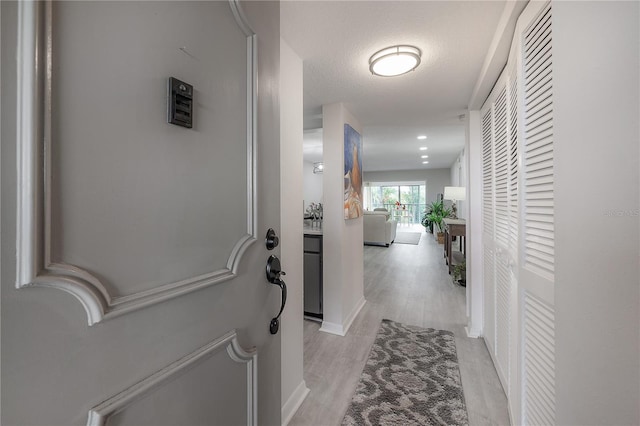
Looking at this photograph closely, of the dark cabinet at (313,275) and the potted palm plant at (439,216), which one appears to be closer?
the dark cabinet at (313,275)

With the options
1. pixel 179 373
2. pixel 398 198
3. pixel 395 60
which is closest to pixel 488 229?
pixel 395 60

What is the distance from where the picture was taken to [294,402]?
1635 mm

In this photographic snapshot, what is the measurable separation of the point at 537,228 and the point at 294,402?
1607 millimetres

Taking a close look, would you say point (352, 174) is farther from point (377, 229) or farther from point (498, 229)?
point (377, 229)

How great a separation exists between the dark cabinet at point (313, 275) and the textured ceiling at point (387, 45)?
4.58 ft

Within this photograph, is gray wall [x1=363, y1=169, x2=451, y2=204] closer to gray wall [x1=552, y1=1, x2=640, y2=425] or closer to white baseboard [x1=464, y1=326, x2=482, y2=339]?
white baseboard [x1=464, y1=326, x2=482, y2=339]

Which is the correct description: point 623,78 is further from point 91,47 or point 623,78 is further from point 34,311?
point 34,311

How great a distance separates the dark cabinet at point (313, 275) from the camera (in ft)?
9.10

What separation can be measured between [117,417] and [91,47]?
691mm

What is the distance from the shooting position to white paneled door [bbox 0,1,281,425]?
40cm

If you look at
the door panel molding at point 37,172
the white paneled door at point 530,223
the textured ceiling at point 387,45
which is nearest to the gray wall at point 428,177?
the textured ceiling at point 387,45

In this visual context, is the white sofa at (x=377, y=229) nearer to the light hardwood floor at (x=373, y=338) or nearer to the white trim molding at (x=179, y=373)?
the light hardwood floor at (x=373, y=338)

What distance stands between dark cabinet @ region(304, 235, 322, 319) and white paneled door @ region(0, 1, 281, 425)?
1.90 metres

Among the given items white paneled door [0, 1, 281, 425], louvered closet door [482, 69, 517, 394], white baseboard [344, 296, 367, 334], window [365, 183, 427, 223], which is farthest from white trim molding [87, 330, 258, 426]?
window [365, 183, 427, 223]
